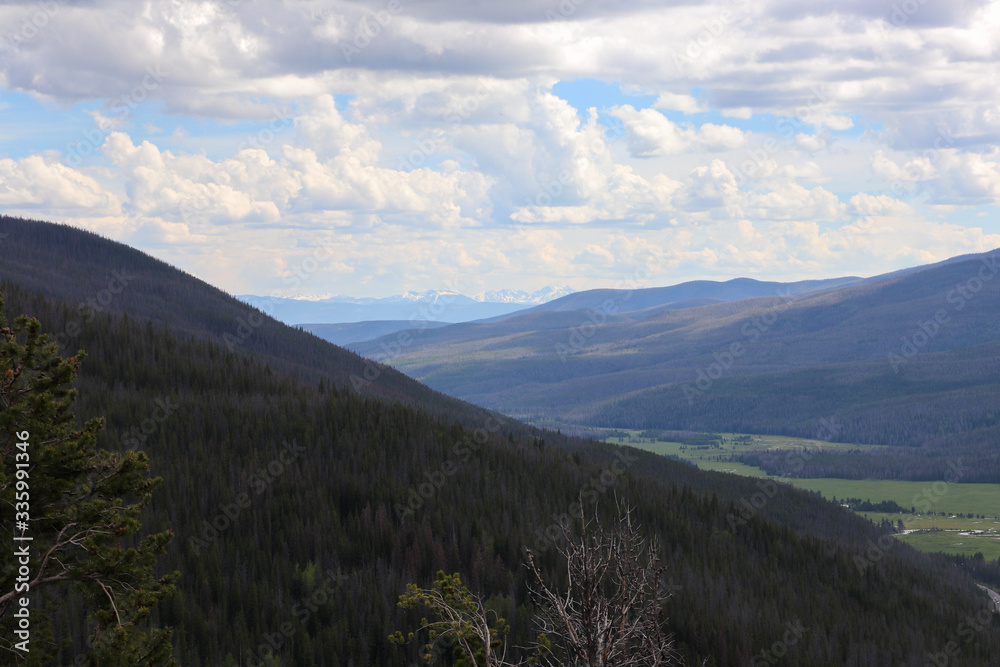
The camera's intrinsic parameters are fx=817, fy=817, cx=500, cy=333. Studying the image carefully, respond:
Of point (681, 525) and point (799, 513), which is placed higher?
point (681, 525)

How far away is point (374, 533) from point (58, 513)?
153 ft

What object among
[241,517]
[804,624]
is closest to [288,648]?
[241,517]

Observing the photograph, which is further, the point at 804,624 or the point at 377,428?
the point at 377,428

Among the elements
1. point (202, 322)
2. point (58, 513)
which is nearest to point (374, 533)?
point (58, 513)

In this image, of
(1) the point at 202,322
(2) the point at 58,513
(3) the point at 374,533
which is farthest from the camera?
(1) the point at 202,322

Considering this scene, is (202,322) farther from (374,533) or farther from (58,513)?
(58,513)

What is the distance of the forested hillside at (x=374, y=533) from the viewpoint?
1831 inches

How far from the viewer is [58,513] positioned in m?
16.3

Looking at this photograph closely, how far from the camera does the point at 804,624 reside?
6994cm

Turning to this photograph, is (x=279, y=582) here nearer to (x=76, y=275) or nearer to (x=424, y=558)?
(x=424, y=558)

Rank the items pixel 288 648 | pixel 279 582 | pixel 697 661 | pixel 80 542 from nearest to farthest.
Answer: pixel 80 542, pixel 288 648, pixel 279 582, pixel 697 661

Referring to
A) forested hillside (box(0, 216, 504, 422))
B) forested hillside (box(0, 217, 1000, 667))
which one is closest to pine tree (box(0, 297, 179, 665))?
forested hillside (box(0, 217, 1000, 667))

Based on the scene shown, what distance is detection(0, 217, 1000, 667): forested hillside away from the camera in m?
A: 46.5

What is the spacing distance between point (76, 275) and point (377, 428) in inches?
5380
